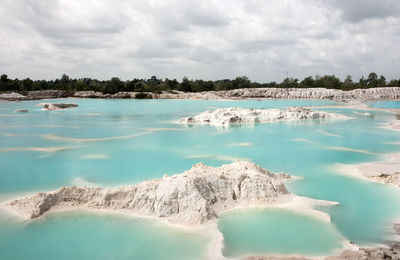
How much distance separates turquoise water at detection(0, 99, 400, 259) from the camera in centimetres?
703

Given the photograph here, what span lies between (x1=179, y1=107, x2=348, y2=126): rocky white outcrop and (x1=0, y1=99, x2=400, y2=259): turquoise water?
8.70 ft

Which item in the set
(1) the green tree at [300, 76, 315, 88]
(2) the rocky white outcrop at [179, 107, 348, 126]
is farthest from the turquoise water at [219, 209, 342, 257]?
(1) the green tree at [300, 76, 315, 88]

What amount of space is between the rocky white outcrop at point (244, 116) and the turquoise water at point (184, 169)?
2.65 meters

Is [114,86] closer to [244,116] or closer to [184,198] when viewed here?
[244,116]

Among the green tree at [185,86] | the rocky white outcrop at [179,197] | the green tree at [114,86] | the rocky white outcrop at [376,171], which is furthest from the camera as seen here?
the green tree at [185,86]

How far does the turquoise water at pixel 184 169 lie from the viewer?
277 inches

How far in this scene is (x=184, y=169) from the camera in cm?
1402

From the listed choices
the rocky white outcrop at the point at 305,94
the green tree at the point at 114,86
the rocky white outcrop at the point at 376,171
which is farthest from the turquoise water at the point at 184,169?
the green tree at the point at 114,86

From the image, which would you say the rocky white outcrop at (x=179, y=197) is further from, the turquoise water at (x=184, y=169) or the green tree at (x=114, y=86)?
the green tree at (x=114, y=86)

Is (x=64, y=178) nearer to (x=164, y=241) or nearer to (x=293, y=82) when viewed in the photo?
(x=164, y=241)

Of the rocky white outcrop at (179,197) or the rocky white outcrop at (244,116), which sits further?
the rocky white outcrop at (244,116)

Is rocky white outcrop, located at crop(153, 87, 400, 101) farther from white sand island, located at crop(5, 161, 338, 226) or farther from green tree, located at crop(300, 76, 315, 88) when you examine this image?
white sand island, located at crop(5, 161, 338, 226)

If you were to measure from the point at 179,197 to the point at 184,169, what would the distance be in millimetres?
5854

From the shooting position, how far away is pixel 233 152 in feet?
58.0
